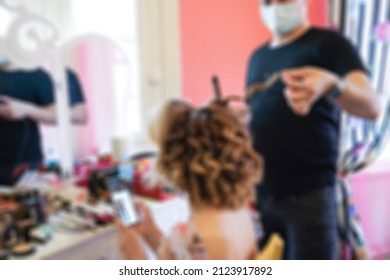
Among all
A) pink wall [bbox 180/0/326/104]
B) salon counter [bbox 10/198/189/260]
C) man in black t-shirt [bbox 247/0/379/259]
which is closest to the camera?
salon counter [bbox 10/198/189/260]

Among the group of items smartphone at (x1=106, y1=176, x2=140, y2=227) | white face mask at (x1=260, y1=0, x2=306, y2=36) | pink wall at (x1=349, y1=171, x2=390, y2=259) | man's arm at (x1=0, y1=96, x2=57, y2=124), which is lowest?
pink wall at (x1=349, y1=171, x2=390, y2=259)

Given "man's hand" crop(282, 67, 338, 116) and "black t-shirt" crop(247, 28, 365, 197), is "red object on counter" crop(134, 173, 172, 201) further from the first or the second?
"man's hand" crop(282, 67, 338, 116)

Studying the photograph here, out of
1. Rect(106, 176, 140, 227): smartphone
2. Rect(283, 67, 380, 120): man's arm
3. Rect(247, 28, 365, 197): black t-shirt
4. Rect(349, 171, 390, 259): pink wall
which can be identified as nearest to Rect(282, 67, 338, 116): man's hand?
Rect(283, 67, 380, 120): man's arm

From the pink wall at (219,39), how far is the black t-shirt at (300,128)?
42cm

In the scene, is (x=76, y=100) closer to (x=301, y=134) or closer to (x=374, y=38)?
(x=301, y=134)

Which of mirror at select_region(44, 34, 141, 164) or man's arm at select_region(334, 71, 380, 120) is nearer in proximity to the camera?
→ man's arm at select_region(334, 71, 380, 120)

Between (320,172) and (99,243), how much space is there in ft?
2.31

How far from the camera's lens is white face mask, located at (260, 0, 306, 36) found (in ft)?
4.06

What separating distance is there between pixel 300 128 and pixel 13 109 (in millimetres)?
889

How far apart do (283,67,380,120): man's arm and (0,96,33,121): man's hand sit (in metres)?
0.81

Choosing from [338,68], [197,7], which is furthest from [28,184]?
[338,68]

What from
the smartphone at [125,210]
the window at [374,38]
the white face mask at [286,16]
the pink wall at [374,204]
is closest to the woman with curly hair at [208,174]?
the smartphone at [125,210]

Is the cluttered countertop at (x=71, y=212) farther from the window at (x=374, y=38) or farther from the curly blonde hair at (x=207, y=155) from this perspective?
the window at (x=374, y=38)

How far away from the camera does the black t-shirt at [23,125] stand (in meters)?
1.22
